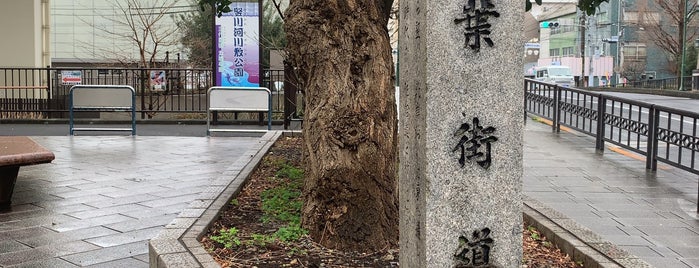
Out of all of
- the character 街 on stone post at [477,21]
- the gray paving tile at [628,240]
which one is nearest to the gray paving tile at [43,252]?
the character 街 on stone post at [477,21]

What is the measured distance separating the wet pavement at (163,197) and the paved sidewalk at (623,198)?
0.01 m

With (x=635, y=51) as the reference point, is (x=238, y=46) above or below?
below

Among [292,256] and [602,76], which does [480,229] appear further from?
[602,76]

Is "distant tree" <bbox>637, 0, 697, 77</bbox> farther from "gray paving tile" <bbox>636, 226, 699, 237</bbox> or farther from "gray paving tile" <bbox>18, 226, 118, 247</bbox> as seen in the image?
"gray paving tile" <bbox>18, 226, 118, 247</bbox>

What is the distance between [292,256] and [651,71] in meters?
56.3

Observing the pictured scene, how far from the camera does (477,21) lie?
3.20 m

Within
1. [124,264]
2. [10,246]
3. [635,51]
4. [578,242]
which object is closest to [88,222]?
[10,246]

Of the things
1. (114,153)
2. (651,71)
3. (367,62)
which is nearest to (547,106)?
(114,153)

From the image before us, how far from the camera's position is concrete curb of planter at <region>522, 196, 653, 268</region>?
4.35 m

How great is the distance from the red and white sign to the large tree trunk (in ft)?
44.3

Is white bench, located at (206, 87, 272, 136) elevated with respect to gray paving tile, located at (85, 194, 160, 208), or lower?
elevated

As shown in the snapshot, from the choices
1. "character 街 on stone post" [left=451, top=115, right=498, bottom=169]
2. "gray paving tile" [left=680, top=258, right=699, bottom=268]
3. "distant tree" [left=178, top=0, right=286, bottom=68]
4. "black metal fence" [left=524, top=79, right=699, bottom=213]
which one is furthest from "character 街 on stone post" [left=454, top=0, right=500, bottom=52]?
"distant tree" [left=178, top=0, right=286, bottom=68]

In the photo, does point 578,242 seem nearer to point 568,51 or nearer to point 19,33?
point 19,33

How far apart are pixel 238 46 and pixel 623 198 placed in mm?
9211
